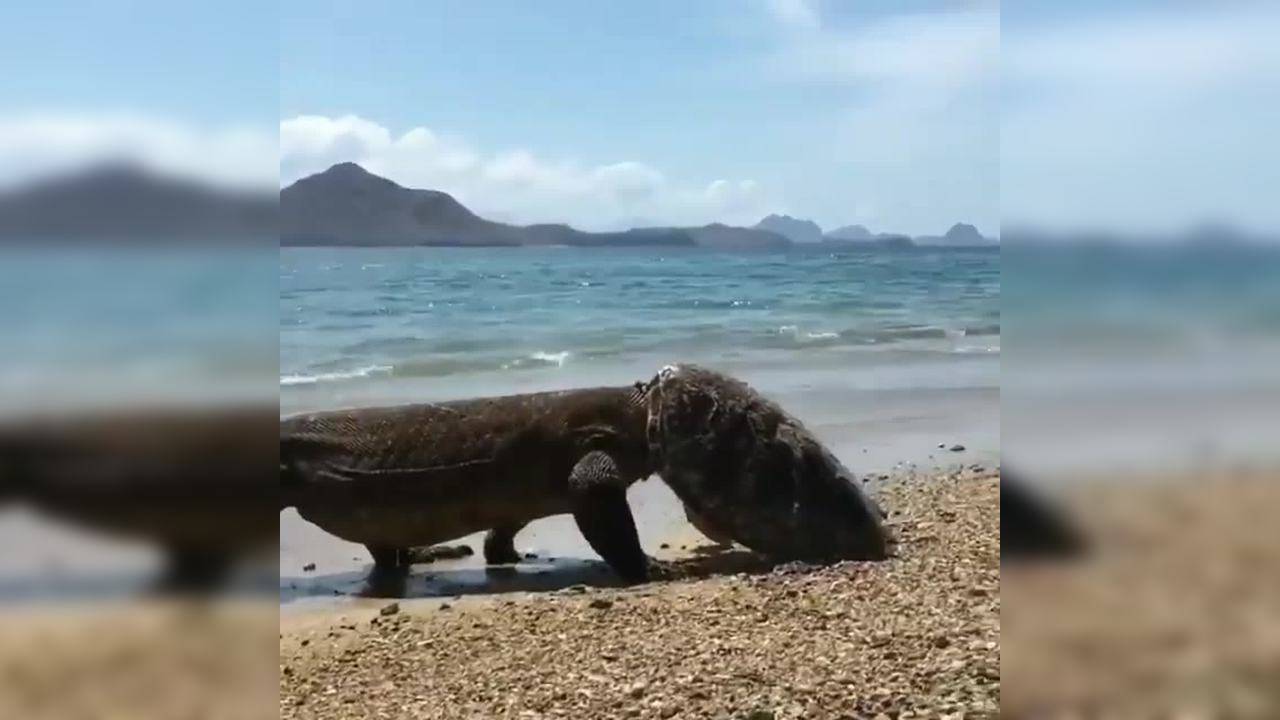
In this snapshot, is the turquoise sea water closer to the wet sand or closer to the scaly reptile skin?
the scaly reptile skin

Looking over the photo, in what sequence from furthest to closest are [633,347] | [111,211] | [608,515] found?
[633,347], [608,515], [111,211]

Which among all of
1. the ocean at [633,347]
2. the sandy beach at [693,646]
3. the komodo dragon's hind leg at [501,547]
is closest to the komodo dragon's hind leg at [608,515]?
the sandy beach at [693,646]

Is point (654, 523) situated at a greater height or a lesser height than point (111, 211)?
lesser

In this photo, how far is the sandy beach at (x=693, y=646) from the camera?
140 inches

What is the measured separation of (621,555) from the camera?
20.3 ft

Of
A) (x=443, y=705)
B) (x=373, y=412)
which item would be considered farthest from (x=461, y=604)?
(x=443, y=705)

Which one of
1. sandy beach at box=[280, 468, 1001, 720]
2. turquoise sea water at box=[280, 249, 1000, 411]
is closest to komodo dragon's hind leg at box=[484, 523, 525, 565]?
sandy beach at box=[280, 468, 1001, 720]

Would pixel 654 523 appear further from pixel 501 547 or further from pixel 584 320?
pixel 584 320

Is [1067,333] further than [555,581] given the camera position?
No

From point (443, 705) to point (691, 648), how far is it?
3.14ft

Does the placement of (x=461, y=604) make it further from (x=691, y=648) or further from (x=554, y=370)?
(x=554, y=370)

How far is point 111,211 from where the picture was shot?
1326mm

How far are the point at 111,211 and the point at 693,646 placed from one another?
3.32m

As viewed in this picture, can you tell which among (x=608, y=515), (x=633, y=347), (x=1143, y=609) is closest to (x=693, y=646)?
(x=608, y=515)
